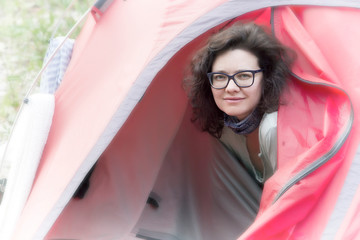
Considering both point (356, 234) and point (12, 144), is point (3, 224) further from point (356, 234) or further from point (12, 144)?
point (356, 234)

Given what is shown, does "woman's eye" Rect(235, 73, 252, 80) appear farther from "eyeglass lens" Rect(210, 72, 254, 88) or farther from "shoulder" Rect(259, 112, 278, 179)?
"shoulder" Rect(259, 112, 278, 179)

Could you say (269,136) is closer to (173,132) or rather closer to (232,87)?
(232,87)

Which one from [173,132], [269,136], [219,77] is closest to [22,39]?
[173,132]

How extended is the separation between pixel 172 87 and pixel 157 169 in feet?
0.97

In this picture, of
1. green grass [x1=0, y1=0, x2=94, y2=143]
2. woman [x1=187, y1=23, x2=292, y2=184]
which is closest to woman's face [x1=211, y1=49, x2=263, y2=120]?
woman [x1=187, y1=23, x2=292, y2=184]

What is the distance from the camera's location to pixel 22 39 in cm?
267

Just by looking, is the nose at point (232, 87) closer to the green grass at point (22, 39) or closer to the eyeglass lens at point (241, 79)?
the eyeglass lens at point (241, 79)

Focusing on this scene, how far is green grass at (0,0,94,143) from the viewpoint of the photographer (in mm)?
2391

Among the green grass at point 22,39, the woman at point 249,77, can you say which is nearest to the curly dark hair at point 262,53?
the woman at point 249,77

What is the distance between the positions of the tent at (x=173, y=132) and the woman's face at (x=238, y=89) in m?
0.08

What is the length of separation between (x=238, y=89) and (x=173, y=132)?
0.57 meters

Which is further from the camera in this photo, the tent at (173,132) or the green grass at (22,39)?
the green grass at (22,39)

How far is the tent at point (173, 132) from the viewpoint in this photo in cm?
105

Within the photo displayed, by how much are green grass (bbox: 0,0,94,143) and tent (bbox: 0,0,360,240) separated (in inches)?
27.8
